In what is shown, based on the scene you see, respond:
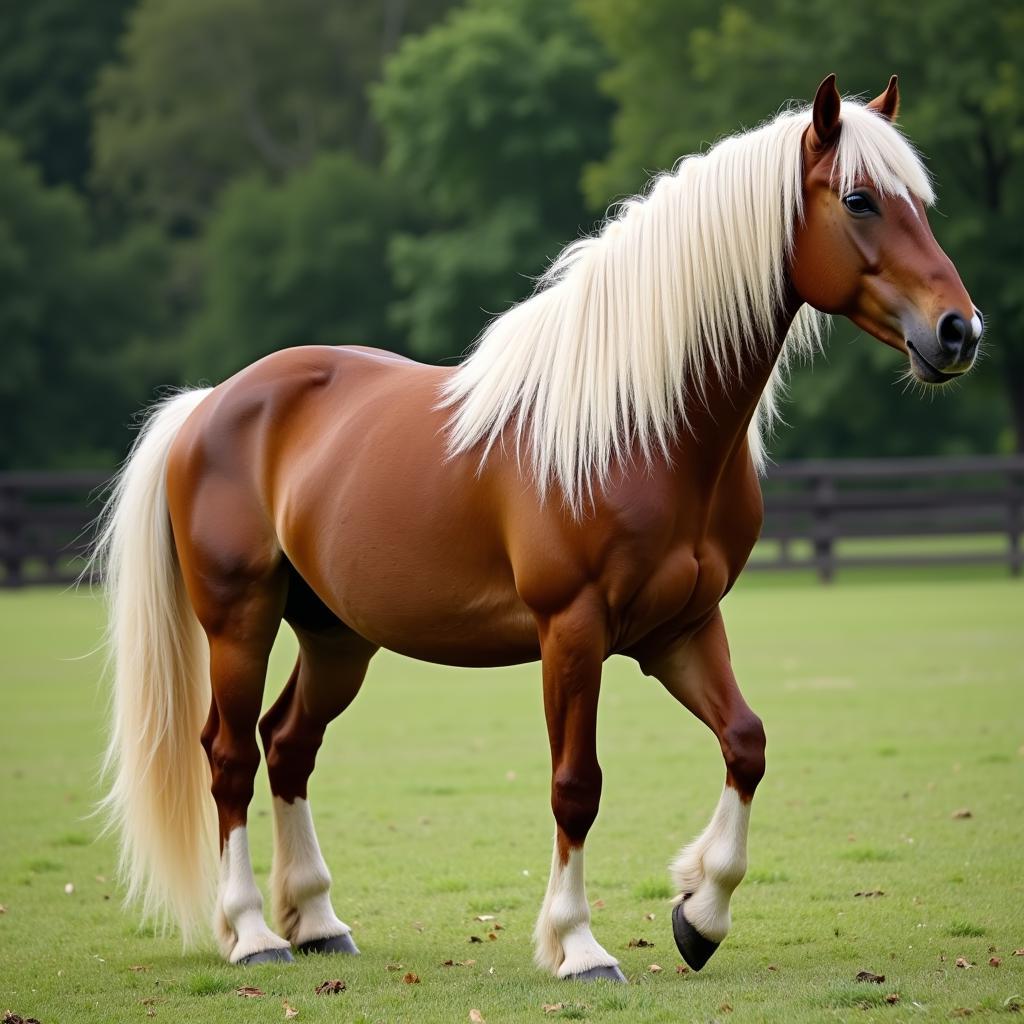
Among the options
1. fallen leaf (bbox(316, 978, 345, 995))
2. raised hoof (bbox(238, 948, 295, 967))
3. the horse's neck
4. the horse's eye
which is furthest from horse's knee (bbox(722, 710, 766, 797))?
raised hoof (bbox(238, 948, 295, 967))

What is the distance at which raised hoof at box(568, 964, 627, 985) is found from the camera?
4645 mm

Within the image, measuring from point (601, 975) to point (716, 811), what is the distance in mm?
597

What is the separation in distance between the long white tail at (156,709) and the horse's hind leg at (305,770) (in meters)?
0.28

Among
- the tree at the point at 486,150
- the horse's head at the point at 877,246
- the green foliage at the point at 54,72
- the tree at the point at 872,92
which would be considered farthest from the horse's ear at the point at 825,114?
the green foliage at the point at 54,72

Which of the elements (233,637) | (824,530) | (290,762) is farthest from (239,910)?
(824,530)

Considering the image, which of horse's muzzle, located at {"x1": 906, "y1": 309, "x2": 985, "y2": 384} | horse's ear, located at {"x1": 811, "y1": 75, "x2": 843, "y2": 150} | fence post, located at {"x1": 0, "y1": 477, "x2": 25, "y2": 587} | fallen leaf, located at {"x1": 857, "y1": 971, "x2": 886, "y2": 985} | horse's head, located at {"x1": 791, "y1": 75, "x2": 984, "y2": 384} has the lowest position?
fence post, located at {"x1": 0, "y1": 477, "x2": 25, "y2": 587}

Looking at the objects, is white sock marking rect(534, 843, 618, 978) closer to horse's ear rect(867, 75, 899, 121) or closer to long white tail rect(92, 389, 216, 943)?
long white tail rect(92, 389, 216, 943)

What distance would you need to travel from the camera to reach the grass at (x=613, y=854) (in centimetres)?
460

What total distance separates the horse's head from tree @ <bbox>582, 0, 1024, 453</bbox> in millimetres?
22840

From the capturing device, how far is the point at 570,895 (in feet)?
15.4

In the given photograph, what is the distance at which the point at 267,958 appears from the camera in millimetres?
5309

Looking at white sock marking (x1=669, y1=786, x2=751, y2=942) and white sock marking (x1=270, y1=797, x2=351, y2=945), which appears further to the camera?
white sock marking (x1=270, y1=797, x2=351, y2=945)

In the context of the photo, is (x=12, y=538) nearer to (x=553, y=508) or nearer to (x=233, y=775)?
(x=233, y=775)

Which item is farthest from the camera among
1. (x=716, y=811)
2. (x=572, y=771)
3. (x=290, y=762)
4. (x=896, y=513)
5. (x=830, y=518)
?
(x=896, y=513)
